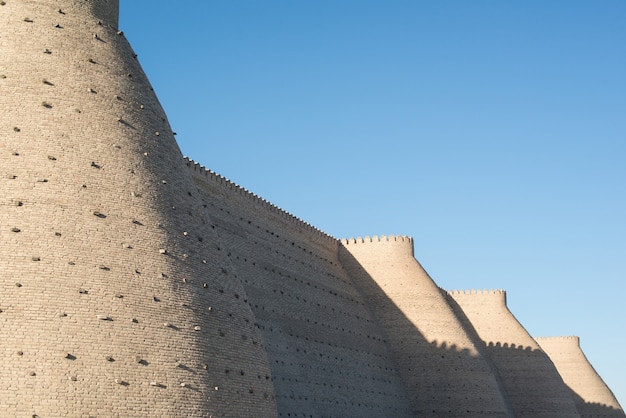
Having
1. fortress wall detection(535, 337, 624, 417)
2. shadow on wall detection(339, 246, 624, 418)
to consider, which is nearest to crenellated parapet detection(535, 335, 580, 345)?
fortress wall detection(535, 337, 624, 417)

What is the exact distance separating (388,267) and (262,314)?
1083 cm

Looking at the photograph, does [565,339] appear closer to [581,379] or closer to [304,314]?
[581,379]

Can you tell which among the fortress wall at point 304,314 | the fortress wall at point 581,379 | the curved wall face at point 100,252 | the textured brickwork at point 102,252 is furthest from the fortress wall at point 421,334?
the curved wall face at point 100,252

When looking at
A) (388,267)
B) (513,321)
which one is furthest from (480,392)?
(513,321)

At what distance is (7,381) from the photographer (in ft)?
37.1

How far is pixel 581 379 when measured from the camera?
4588cm

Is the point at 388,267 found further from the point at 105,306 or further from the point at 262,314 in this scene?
the point at 105,306

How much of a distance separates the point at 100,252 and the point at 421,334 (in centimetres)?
2223

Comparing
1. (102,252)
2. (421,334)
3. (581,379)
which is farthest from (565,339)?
(102,252)

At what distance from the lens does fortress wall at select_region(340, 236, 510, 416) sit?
106ft

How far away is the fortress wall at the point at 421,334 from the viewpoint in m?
32.3

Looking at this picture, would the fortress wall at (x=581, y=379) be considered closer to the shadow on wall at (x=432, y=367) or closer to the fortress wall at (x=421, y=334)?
the shadow on wall at (x=432, y=367)

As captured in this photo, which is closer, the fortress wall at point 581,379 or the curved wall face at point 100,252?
the curved wall face at point 100,252

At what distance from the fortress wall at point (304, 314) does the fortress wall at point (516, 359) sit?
8.44 m
